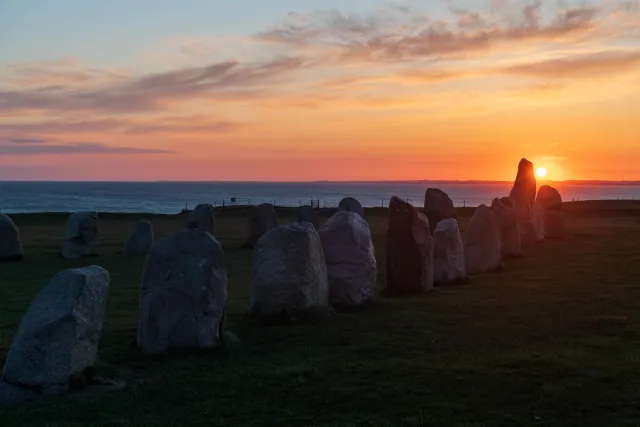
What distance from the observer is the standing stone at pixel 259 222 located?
30.1 metres

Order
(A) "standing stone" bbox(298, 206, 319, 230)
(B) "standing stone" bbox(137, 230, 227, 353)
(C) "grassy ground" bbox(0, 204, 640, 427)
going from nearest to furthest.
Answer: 1. (C) "grassy ground" bbox(0, 204, 640, 427)
2. (B) "standing stone" bbox(137, 230, 227, 353)
3. (A) "standing stone" bbox(298, 206, 319, 230)

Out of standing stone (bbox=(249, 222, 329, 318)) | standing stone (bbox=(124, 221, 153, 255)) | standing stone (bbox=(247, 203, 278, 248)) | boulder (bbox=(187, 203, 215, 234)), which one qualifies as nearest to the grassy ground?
standing stone (bbox=(249, 222, 329, 318))

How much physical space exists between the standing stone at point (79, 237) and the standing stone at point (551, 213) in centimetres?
1897

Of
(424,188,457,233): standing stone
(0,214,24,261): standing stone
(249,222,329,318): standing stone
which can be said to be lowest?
(0,214,24,261): standing stone

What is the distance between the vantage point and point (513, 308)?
1427 centimetres

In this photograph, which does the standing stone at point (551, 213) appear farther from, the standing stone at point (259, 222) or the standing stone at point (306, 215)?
the standing stone at point (259, 222)

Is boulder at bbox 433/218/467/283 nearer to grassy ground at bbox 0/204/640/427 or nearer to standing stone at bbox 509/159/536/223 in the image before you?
grassy ground at bbox 0/204/640/427

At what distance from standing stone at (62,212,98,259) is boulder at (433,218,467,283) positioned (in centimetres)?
Result: 1415

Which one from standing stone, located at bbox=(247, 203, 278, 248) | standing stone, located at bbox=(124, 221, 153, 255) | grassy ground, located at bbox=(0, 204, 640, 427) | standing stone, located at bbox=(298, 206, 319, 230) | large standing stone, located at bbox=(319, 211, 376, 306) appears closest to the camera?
grassy ground, located at bbox=(0, 204, 640, 427)

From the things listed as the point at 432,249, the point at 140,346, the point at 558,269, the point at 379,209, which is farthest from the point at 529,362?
the point at 379,209

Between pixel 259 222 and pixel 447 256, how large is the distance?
12960 mm

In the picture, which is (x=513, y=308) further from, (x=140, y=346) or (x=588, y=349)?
(x=140, y=346)

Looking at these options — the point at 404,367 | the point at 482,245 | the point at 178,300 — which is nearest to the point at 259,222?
the point at 482,245

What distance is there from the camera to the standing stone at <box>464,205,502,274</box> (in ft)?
69.9
